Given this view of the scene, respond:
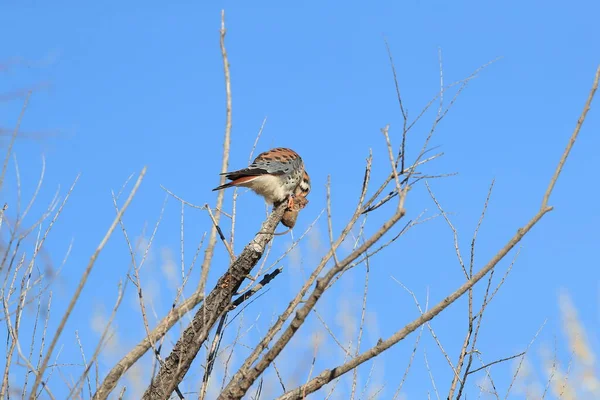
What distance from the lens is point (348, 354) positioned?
11.8 ft

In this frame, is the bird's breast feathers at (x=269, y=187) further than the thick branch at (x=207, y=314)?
Yes

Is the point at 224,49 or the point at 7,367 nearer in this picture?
the point at 7,367

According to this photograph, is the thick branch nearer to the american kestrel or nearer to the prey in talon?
the prey in talon

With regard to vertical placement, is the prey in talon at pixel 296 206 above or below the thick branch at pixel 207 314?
above

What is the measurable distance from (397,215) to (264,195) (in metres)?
2.66

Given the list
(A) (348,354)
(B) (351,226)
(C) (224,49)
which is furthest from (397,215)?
(C) (224,49)

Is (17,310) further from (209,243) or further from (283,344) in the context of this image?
(283,344)

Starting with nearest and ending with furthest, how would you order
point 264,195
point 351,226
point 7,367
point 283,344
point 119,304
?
point 119,304 < point 283,344 < point 351,226 < point 7,367 < point 264,195

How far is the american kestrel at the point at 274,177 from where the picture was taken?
194 inches

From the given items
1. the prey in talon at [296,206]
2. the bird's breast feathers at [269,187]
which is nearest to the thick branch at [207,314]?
the prey in talon at [296,206]

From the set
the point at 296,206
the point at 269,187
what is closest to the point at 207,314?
the point at 296,206

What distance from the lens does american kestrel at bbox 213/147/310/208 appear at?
4.93 m

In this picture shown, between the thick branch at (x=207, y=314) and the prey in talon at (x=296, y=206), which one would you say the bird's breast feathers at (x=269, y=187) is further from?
the thick branch at (x=207, y=314)

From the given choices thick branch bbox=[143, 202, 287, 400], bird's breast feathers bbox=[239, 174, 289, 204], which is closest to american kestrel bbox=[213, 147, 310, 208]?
bird's breast feathers bbox=[239, 174, 289, 204]
